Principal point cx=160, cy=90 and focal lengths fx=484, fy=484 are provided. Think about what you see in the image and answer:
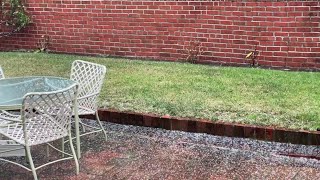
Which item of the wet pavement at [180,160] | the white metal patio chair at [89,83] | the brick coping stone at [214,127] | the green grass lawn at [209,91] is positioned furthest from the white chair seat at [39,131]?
the green grass lawn at [209,91]

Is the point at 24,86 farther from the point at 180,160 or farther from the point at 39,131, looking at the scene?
the point at 180,160

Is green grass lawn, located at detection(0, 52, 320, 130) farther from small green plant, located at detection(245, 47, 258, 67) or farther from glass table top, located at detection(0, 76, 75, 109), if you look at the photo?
glass table top, located at detection(0, 76, 75, 109)

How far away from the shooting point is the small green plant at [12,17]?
9.31 metres

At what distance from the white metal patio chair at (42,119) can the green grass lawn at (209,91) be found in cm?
168

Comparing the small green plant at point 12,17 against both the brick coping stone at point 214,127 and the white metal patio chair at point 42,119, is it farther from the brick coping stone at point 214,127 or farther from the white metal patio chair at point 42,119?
the white metal patio chair at point 42,119

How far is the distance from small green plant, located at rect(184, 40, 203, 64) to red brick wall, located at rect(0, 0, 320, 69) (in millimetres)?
75

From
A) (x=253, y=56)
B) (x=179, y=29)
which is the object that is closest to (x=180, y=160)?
(x=253, y=56)

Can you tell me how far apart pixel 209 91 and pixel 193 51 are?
85.3 inches

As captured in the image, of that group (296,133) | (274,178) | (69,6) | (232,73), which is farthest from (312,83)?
(69,6)

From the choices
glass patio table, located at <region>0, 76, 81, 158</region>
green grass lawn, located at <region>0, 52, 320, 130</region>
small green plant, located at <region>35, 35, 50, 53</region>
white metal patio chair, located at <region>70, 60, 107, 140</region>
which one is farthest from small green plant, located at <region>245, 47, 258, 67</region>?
small green plant, located at <region>35, 35, 50, 53</region>

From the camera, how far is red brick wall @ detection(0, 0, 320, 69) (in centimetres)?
719

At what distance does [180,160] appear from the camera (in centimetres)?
427

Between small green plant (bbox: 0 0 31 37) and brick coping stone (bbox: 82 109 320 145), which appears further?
small green plant (bbox: 0 0 31 37)

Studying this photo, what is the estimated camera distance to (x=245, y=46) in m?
7.59
